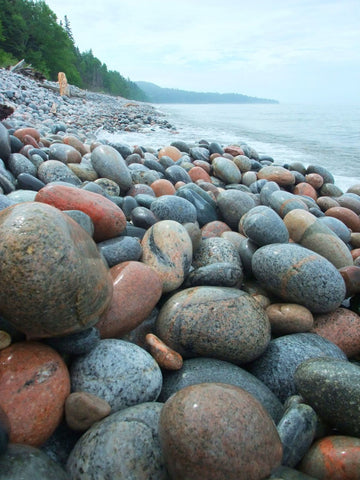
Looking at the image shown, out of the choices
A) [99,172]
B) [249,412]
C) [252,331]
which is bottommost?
[252,331]

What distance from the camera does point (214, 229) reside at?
4.14 metres

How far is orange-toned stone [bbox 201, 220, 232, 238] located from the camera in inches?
161

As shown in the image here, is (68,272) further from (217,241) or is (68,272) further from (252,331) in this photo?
(217,241)

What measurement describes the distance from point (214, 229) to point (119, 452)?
291cm

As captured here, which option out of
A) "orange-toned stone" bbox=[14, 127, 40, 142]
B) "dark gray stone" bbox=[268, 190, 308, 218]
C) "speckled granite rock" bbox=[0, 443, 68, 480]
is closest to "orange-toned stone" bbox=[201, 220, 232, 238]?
"dark gray stone" bbox=[268, 190, 308, 218]

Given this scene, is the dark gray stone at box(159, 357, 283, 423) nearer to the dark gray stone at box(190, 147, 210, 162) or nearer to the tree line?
the dark gray stone at box(190, 147, 210, 162)

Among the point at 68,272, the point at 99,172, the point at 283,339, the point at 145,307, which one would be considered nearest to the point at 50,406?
the point at 68,272

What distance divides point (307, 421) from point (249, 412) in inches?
17.9

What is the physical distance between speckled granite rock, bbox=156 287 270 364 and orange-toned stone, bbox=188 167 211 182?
14.6 ft

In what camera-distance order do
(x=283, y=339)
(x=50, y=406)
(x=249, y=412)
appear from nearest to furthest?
(x=249, y=412)
(x=50, y=406)
(x=283, y=339)

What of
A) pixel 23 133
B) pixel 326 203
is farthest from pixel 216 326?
pixel 23 133

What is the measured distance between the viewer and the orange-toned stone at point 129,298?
223 centimetres

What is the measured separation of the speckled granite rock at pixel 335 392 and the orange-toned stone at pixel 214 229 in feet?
7.49

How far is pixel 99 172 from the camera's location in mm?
4855
